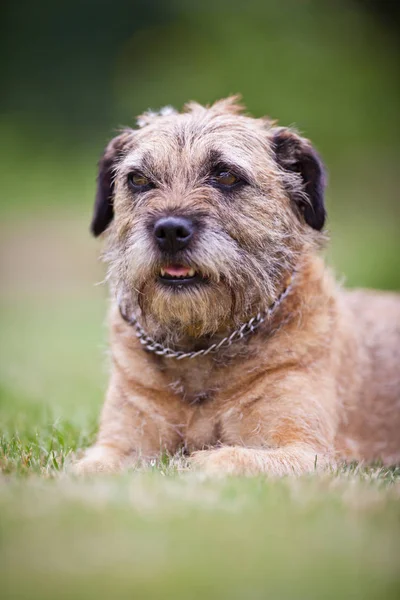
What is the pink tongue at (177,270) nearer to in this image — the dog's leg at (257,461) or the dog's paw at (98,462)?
the dog's leg at (257,461)

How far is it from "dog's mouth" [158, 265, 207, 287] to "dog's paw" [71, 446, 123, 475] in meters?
0.97

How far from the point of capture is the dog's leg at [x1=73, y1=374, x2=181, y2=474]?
4535 mm

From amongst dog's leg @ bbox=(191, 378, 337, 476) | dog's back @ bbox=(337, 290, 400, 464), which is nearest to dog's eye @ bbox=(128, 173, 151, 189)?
dog's leg @ bbox=(191, 378, 337, 476)

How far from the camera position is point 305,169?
191 inches

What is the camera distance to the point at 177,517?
296 centimetres

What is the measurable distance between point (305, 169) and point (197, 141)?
73 centimetres

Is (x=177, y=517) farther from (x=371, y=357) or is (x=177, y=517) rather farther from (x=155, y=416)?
(x=371, y=357)

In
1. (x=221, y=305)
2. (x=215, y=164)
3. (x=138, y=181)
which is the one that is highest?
(x=215, y=164)

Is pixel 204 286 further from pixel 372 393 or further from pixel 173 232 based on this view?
pixel 372 393

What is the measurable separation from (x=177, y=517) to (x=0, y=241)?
17208 mm

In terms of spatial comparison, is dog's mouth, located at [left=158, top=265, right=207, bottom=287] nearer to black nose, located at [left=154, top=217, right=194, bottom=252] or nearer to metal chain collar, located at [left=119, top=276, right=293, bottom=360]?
black nose, located at [left=154, top=217, right=194, bottom=252]

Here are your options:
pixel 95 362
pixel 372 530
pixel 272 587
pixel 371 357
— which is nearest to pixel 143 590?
pixel 272 587

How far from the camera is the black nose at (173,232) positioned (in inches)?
160

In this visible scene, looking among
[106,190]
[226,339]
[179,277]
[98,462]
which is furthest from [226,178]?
[98,462]
